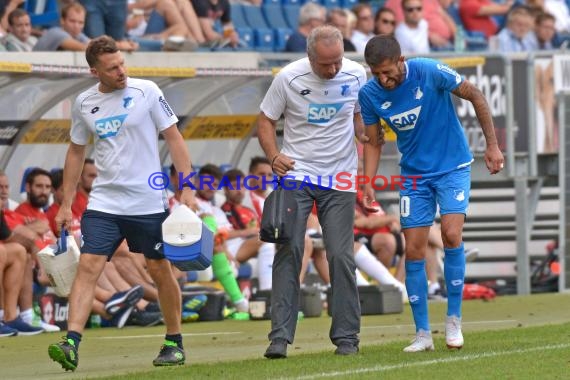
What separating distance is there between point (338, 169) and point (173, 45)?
7315mm

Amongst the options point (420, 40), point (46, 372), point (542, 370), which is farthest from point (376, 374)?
point (420, 40)

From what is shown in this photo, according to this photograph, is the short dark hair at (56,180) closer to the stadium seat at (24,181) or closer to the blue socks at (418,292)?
the stadium seat at (24,181)

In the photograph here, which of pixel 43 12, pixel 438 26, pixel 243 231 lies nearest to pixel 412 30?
pixel 438 26

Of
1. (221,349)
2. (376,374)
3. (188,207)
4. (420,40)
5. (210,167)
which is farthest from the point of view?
(420,40)

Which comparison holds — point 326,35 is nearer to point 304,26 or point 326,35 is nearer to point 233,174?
point 233,174

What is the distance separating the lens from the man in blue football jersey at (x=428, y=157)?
9.80 metres

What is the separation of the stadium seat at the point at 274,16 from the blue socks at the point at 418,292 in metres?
12.0

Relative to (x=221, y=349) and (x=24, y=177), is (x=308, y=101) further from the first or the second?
(x=24, y=177)

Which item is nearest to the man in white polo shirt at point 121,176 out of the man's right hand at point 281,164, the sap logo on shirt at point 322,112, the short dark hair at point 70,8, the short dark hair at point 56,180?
the man's right hand at point 281,164

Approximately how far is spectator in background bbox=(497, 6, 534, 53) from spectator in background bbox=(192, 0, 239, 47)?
4.77 m

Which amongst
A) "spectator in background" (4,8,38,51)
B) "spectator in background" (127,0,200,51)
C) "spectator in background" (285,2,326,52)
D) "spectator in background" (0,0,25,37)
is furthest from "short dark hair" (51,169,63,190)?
"spectator in background" (285,2,326,52)

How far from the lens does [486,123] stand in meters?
9.76

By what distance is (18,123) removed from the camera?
15.6 m

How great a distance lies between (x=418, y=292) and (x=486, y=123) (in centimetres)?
119
